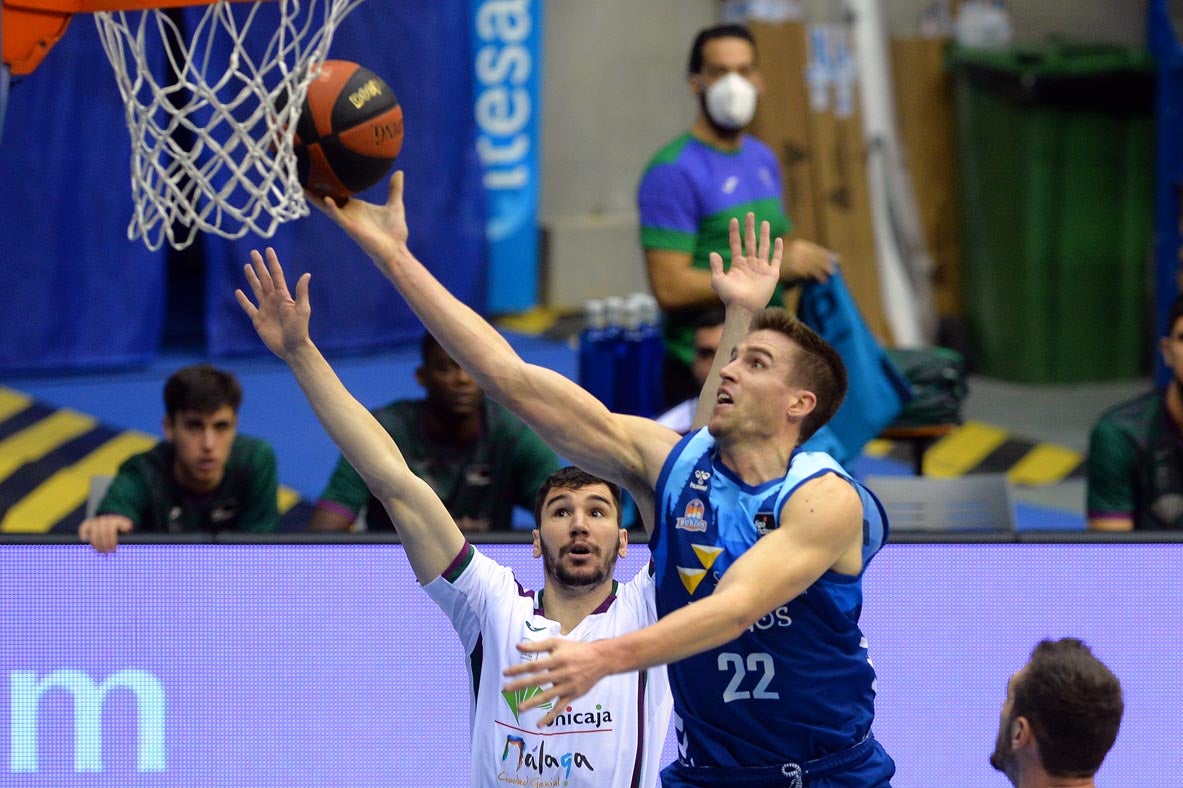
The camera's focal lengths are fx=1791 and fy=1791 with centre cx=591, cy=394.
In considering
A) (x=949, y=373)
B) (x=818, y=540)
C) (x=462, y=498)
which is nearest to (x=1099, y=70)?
(x=949, y=373)

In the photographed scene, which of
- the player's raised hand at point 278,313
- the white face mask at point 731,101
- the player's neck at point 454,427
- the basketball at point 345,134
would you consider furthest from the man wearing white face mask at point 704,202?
the player's raised hand at point 278,313

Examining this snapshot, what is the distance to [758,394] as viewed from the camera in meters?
4.50

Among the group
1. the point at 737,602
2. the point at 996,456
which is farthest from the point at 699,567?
the point at 996,456

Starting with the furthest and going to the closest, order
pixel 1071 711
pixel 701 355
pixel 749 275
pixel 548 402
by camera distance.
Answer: pixel 701 355 < pixel 749 275 < pixel 548 402 < pixel 1071 711

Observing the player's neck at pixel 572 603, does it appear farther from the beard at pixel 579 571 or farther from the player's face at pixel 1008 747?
the player's face at pixel 1008 747

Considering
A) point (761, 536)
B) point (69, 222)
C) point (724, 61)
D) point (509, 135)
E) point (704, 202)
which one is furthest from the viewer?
point (509, 135)

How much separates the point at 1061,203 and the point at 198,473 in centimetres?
742

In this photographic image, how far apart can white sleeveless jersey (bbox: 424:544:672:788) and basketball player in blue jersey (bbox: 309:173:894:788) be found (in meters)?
0.27

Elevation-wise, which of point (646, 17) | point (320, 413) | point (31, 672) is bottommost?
point (31, 672)

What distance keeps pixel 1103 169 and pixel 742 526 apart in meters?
8.76

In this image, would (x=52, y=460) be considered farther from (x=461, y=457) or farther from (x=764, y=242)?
(x=764, y=242)

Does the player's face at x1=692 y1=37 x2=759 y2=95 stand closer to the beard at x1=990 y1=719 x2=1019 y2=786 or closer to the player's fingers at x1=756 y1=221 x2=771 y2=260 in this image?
the player's fingers at x1=756 y1=221 x2=771 y2=260

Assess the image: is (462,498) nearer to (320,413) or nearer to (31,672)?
(31,672)

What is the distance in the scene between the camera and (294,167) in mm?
5566
